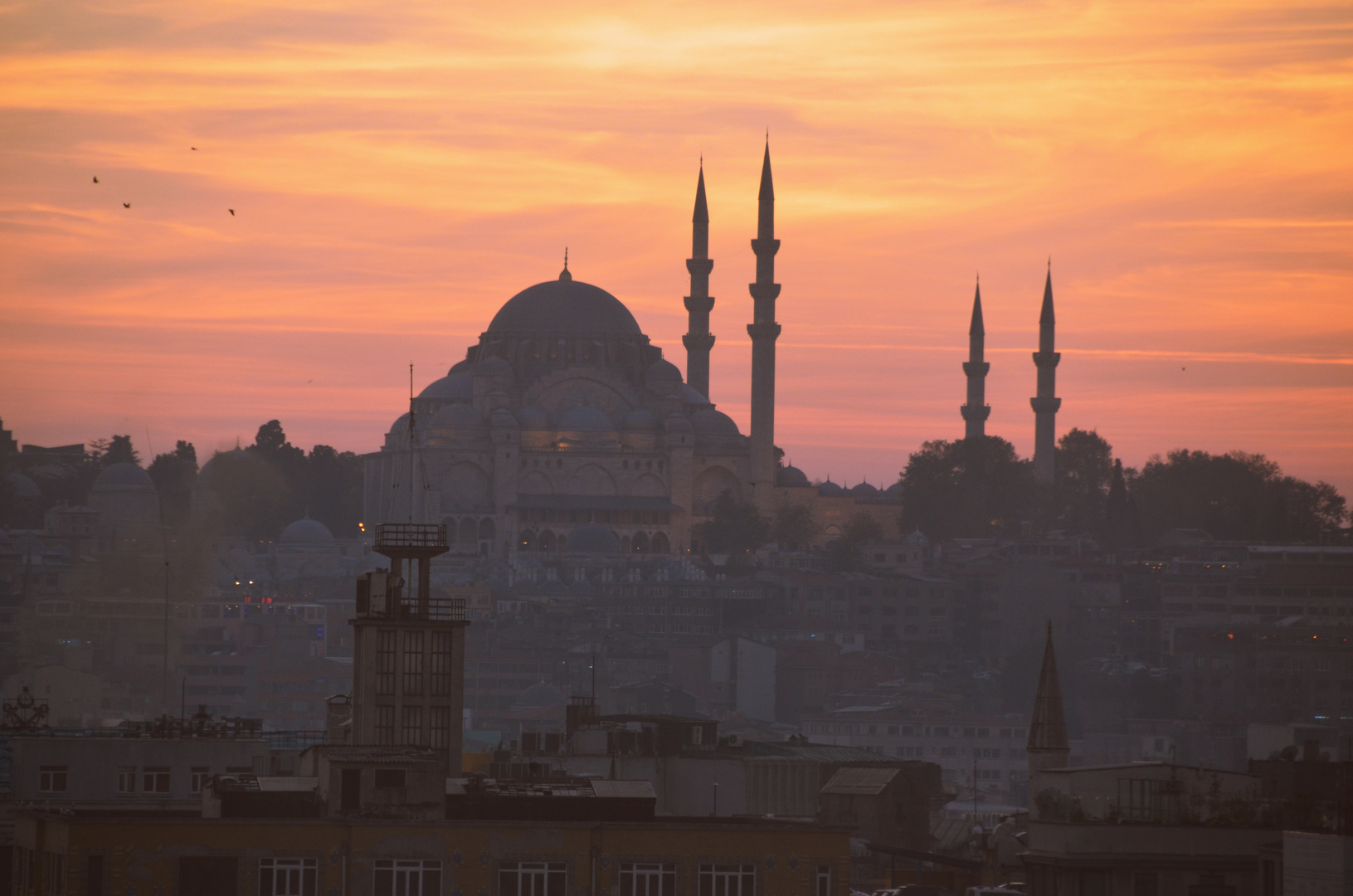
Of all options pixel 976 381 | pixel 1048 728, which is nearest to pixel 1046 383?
pixel 976 381

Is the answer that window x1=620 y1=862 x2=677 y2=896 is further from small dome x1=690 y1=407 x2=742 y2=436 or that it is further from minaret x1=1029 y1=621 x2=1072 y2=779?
small dome x1=690 y1=407 x2=742 y2=436

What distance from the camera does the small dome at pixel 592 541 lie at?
10175 cm

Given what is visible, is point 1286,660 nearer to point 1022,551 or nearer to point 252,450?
point 1022,551

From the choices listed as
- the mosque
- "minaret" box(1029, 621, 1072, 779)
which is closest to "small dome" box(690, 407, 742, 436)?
the mosque

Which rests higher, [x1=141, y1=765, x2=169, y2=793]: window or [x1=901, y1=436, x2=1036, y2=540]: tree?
[x1=901, y1=436, x2=1036, y2=540]: tree

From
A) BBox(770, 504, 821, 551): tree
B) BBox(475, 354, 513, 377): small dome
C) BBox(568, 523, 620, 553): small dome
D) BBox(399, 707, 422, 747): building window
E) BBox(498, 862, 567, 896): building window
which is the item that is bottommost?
BBox(498, 862, 567, 896): building window

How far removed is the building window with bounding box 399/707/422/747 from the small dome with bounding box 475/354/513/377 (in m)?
86.1

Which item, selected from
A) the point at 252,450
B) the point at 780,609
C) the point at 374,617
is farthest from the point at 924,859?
the point at 252,450

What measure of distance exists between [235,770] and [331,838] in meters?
6.27

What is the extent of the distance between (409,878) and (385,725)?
6062 mm

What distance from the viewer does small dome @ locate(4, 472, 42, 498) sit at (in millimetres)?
112062

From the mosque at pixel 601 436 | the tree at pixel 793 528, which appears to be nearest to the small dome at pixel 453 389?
A: the mosque at pixel 601 436

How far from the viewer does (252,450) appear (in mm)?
114500

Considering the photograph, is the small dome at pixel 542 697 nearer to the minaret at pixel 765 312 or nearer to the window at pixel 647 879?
the minaret at pixel 765 312
